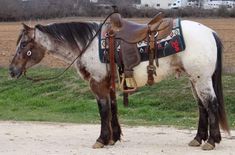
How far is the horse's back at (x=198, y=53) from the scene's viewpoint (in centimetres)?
711

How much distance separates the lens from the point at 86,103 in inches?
504

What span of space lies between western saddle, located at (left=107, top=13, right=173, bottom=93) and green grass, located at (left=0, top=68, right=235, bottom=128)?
8.98ft

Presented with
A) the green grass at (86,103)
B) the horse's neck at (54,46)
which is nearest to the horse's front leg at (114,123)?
the horse's neck at (54,46)

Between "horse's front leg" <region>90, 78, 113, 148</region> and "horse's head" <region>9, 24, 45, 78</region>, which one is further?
"horse's head" <region>9, 24, 45, 78</region>

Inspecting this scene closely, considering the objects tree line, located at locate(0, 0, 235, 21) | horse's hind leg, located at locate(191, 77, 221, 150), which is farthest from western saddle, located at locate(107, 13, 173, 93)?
tree line, located at locate(0, 0, 235, 21)

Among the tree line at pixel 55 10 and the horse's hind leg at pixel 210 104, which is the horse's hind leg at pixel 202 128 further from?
the tree line at pixel 55 10

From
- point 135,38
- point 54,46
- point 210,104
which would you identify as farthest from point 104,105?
point 210,104

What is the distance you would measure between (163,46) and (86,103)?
231 inches

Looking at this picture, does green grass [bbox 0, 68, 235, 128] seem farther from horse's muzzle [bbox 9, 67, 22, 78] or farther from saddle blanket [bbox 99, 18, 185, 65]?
horse's muzzle [bbox 9, 67, 22, 78]

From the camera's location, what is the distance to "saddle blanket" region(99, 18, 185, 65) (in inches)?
282

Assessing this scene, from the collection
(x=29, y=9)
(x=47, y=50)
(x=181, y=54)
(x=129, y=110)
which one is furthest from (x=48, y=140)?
(x=29, y=9)

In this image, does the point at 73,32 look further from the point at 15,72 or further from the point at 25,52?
the point at 15,72

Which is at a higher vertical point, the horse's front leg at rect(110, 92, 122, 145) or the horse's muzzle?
the horse's muzzle

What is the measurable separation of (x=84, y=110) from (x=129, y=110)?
1.18 metres
